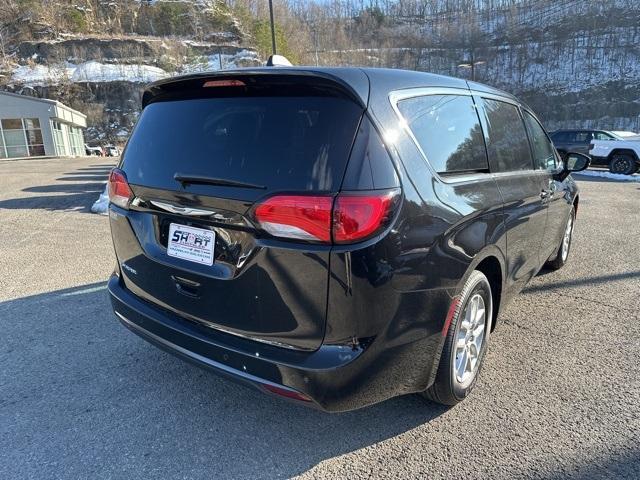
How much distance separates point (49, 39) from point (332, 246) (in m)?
76.7

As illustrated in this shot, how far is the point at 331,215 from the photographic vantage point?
6.02 ft

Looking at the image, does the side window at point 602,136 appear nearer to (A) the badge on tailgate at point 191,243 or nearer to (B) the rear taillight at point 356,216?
(B) the rear taillight at point 356,216

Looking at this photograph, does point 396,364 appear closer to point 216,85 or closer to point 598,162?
point 216,85

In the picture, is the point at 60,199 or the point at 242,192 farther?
the point at 60,199

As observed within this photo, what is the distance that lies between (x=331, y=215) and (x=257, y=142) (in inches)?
20.3

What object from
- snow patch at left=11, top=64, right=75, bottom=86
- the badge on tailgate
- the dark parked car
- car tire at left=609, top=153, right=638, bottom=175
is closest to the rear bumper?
the badge on tailgate

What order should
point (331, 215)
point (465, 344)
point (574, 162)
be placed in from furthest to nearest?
point (574, 162)
point (465, 344)
point (331, 215)

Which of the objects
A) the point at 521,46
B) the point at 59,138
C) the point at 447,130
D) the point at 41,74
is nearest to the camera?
the point at 447,130

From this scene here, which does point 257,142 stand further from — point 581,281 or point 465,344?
point 581,281

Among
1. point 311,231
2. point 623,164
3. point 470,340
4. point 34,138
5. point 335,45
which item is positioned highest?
point 335,45

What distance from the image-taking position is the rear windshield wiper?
199cm

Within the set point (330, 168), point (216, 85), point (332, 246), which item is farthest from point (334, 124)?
point (216, 85)

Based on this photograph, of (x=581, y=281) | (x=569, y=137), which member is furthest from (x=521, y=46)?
(x=581, y=281)

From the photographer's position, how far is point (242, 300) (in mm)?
2041
